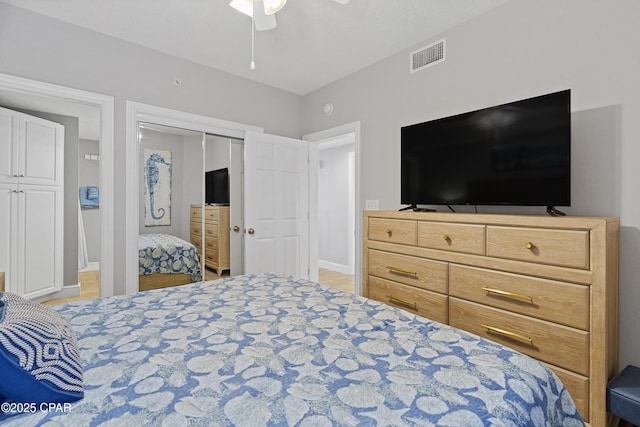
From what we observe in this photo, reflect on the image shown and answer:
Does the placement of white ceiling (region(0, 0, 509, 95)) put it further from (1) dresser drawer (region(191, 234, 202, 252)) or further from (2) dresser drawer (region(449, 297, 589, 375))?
(2) dresser drawer (region(449, 297, 589, 375))

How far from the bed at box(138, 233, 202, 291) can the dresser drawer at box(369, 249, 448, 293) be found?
6.48ft

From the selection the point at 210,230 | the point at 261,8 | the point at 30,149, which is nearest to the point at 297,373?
the point at 261,8

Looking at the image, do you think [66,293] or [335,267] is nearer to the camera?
[66,293]

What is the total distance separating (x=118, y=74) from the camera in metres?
2.71

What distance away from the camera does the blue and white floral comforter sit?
9.99 ft

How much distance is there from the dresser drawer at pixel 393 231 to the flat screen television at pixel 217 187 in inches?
70.3

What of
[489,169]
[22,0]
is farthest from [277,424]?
[22,0]

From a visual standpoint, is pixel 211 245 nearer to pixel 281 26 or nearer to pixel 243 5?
pixel 281 26

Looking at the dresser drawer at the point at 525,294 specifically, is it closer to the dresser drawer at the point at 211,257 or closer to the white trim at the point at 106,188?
the dresser drawer at the point at 211,257

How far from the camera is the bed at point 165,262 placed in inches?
120

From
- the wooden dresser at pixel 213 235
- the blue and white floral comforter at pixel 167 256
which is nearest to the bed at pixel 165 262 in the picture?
the blue and white floral comforter at pixel 167 256

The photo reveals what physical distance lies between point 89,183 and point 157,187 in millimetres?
3434

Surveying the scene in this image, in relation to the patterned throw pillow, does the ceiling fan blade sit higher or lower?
higher

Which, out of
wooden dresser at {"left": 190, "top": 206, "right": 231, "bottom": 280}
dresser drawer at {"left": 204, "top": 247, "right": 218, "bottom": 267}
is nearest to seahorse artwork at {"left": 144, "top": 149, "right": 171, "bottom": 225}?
wooden dresser at {"left": 190, "top": 206, "right": 231, "bottom": 280}
